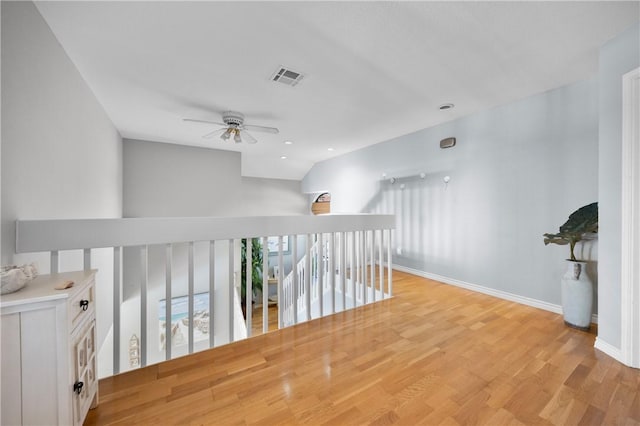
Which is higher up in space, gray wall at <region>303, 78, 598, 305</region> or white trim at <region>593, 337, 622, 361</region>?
gray wall at <region>303, 78, 598, 305</region>

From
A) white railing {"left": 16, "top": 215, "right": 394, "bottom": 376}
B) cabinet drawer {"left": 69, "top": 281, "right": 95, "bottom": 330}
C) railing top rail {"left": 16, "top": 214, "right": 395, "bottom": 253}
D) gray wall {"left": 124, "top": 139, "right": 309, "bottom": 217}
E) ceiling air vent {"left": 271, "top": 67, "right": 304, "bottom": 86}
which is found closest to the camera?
cabinet drawer {"left": 69, "top": 281, "right": 95, "bottom": 330}

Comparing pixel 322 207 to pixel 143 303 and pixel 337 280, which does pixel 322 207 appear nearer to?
pixel 337 280

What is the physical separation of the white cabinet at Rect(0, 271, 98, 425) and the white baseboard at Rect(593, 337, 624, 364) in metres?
3.22

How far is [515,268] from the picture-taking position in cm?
295

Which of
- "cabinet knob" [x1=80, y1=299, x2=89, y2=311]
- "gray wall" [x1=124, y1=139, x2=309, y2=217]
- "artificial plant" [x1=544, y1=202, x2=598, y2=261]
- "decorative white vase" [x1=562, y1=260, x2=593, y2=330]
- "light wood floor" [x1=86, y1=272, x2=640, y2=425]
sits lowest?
"light wood floor" [x1=86, y1=272, x2=640, y2=425]

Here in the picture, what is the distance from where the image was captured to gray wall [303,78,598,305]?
8.30 ft

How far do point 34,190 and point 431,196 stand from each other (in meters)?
4.26

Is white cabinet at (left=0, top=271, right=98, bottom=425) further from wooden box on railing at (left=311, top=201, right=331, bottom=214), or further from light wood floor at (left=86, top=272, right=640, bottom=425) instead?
wooden box on railing at (left=311, top=201, right=331, bottom=214)

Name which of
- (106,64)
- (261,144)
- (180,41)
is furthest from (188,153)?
(180,41)

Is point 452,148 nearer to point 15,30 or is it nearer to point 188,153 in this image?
point 15,30

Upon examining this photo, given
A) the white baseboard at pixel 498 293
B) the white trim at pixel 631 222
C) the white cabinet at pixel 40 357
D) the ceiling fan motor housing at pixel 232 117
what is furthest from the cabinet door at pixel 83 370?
the white baseboard at pixel 498 293

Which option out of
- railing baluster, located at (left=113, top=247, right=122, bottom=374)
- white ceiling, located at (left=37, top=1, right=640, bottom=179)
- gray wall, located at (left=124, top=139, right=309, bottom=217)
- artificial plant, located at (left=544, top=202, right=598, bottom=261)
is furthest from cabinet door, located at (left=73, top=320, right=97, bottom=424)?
gray wall, located at (left=124, top=139, right=309, bottom=217)

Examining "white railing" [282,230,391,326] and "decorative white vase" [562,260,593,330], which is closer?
"decorative white vase" [562,260,593,330]

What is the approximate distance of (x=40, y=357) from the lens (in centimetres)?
95
